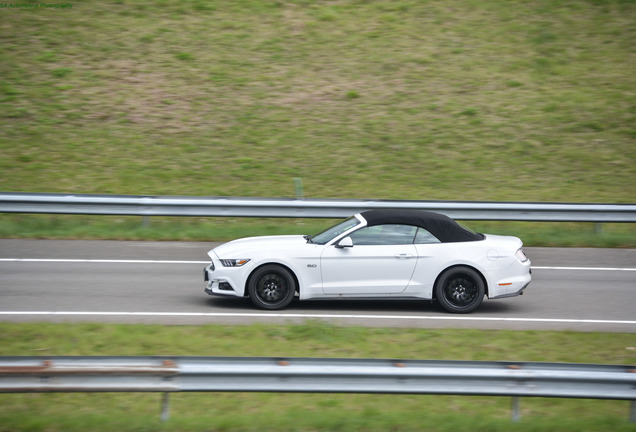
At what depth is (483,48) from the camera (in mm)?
21562

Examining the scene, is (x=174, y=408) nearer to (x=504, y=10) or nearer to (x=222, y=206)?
(x=222, y=206)

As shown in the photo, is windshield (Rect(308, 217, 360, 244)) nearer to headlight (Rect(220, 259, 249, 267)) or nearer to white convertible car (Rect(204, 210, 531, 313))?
white convertible car (Rect(204, 210, 531, 313))

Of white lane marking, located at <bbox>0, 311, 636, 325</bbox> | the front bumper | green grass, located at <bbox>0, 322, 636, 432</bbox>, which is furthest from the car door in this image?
the front bumper

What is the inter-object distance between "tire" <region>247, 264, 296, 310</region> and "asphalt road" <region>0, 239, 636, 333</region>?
0.15m

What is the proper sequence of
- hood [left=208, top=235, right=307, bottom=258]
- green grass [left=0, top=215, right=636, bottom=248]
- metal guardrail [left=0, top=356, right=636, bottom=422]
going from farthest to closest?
1. green grass [left=0, top=215, right=636, bottom=248]
2. hood [left=208, top=235, right=307, bottom=258]
3. metal guardrail [left=0, top=356, right=636, bottom=422]

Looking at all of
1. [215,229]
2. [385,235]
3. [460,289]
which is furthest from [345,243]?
[215,229]

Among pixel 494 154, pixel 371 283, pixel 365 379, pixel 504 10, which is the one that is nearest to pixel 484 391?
pixel 365 379

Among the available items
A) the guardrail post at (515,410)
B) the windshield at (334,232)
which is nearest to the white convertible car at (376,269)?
the windshield at (334,232)

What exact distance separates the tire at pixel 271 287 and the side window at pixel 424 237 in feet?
5.89

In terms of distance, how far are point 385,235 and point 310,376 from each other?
4.30 metres

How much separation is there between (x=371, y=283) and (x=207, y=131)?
10.2 metres

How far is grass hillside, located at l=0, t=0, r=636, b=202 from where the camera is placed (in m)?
16.8

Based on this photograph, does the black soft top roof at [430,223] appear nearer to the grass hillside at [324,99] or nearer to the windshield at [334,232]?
the windshield at [334,232]

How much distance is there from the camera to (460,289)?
31.7ft
